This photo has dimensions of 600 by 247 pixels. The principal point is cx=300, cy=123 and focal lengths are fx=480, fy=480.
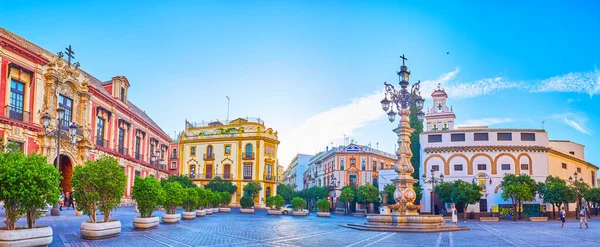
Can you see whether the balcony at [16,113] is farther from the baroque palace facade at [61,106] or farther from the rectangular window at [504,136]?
the rectangular window at [504,136]

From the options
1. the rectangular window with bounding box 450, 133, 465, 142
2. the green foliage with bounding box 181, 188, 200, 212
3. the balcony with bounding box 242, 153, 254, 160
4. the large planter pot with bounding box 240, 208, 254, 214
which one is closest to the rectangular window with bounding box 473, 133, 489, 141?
the rectangular window with bounding box 450, 133, 465, 142

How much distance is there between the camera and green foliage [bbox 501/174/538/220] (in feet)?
131

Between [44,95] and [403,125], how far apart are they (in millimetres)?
21052

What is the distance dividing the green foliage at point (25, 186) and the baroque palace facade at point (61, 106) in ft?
35.0

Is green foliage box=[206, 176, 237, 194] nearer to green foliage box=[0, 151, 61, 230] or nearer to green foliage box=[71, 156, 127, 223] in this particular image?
green foliage box=[71, 156, 127, 223]

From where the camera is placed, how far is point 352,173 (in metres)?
73.9

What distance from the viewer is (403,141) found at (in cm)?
2358

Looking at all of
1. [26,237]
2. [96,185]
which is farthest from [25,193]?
[96,185]

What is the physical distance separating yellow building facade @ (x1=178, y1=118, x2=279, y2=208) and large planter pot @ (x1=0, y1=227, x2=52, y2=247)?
167 feet

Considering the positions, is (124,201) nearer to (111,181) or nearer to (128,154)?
(128,154)

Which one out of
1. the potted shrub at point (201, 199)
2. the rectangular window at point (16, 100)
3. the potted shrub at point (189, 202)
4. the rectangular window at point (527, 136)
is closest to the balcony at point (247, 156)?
the potted shrub at point (201, 199)

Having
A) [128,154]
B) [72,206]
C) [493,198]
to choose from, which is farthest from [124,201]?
[493,198]

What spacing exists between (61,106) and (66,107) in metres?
1.17

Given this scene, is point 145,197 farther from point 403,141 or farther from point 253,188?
point 253,188
